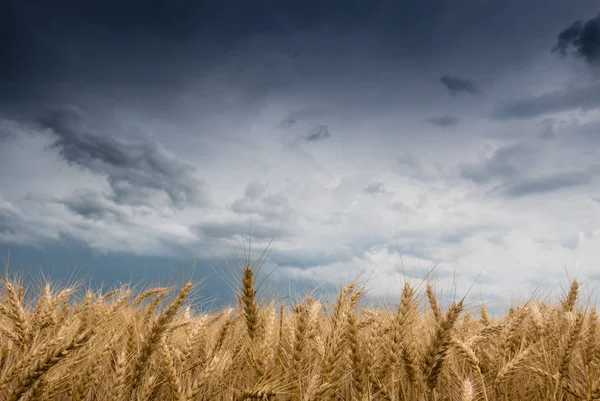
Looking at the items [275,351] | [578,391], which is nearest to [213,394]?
[275,351]

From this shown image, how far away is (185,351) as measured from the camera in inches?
121

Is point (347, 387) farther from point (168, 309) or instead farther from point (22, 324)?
point (22, 324)

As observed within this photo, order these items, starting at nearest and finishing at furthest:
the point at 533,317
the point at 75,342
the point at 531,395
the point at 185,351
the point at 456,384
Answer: the point at 75,342, the point at 185,351, the point at 456,384, the point at 531,395, the point at 533,317

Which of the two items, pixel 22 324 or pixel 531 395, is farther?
pixel 531 395

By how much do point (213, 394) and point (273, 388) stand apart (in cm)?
48

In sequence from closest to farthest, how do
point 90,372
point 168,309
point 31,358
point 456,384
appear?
point 31,358, point 168,309, point 90,372, point 456,384

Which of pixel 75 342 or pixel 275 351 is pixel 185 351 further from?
pixel 75 342

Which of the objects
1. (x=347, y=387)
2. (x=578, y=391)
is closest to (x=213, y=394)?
(x=347, y=387)

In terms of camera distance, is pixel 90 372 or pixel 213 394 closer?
pixel 213 394

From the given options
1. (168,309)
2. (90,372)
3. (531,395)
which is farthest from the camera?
(531,395)

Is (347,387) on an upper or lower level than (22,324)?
lower

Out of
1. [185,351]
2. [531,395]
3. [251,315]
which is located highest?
[251,315]

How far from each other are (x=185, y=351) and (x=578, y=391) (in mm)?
2798

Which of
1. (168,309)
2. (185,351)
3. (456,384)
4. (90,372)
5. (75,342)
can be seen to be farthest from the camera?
(456,384)
